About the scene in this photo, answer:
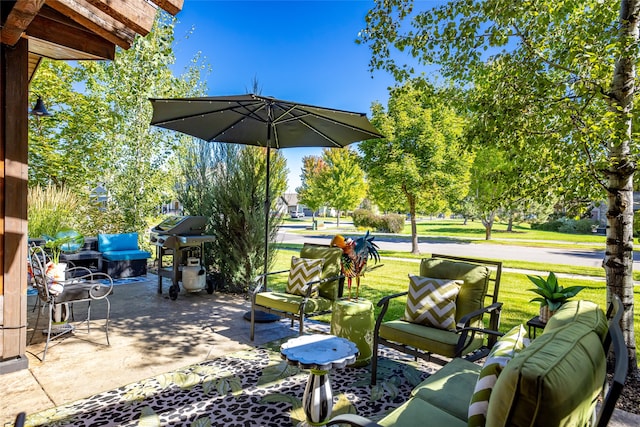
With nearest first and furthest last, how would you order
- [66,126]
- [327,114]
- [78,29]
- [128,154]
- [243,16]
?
[78,29] < [327,114] < [128,154] < [243,16] < [66,126]

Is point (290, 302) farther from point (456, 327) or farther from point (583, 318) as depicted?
point (583, 318)

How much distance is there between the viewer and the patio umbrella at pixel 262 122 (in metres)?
3.92

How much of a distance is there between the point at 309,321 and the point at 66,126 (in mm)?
10832

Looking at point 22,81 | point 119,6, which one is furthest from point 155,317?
point 119,6

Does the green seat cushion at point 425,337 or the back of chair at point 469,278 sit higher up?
the back of chair at point 469,278

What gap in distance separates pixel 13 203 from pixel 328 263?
3.22m

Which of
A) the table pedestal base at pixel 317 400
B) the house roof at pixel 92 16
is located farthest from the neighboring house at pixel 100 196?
the table pedestal base at pixel 317 400

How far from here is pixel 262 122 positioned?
491 cm

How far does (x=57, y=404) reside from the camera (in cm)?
260

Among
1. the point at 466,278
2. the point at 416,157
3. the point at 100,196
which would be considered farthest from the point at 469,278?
the point at 100,196

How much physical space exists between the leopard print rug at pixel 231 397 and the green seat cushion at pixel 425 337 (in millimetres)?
440

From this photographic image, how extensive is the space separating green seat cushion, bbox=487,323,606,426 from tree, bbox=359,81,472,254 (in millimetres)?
10184

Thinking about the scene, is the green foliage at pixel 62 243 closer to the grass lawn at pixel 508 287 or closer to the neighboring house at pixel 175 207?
the neighboring house at pixel 175 207

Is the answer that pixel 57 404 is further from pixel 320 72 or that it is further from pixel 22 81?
pixel 320 72
